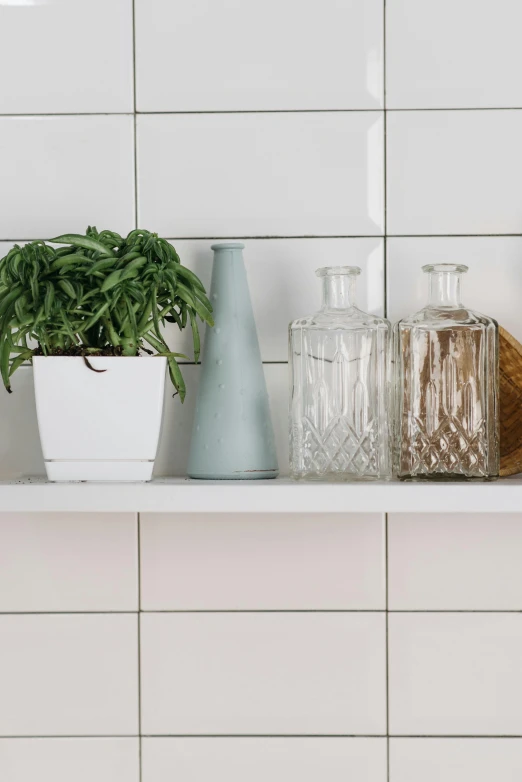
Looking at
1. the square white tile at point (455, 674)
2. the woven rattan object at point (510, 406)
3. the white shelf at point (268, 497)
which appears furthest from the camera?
the square white tile at point (455, 674)

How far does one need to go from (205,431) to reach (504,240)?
440 mm

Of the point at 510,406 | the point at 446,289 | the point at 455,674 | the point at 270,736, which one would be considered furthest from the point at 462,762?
the point at 446,289

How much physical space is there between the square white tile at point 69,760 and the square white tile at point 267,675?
0.05m

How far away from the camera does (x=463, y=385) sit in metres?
0.88

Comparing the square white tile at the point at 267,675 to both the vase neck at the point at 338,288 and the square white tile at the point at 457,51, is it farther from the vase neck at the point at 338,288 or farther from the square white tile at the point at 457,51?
the square white tile at the point at 457,51

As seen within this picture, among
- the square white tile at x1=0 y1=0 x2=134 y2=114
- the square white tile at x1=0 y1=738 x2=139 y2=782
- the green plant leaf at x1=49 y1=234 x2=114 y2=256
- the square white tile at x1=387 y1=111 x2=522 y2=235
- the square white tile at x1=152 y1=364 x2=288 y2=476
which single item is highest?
the square white tile at x1=0 y1=0 x2=134 y2=114

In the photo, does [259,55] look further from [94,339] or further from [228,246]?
[94,339]

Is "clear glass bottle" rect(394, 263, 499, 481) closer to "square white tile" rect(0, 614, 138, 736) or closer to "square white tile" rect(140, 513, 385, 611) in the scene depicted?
"square white tile" rect(140, 513, 385, 611)

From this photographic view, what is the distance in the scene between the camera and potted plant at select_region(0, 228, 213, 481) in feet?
2.75

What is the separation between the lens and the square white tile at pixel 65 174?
Result: 1.02m

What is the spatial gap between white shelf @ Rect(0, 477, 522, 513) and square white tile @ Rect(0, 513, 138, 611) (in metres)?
Answer: 0.20

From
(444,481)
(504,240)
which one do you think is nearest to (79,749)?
(444,481)

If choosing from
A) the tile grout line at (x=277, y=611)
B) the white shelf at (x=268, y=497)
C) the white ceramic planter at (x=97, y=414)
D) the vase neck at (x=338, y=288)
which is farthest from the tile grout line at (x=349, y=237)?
the tile grout line at (x=277, y=611)

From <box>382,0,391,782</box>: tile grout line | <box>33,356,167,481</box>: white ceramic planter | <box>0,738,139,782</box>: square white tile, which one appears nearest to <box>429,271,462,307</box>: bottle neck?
<box>382,0,391,782</box>: tile grout line
